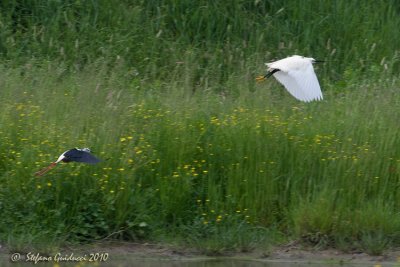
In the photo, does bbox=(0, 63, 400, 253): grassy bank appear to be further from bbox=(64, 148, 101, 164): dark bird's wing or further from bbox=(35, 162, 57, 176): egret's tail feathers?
bbox=(64, 148, 101, 164): dark bird's wing

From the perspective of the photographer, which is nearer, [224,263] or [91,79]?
[224,263]

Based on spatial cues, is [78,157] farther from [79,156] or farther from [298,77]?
[298,77]

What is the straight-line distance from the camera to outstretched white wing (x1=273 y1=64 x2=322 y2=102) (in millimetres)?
7699

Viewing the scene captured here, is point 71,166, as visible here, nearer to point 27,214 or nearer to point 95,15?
point 27,214

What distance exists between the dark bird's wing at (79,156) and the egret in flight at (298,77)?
2279mm

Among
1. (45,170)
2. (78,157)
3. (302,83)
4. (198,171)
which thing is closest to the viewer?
(78,157)

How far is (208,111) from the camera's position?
7.34 meters

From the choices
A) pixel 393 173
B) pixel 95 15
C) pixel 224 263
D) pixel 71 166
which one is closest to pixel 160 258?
pixel 224 263

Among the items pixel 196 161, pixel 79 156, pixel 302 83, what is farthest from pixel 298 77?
pixel 79 156

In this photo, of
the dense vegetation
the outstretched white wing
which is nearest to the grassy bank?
the dense vegetation

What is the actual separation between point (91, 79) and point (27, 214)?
1694 mm

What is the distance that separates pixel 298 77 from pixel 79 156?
2.53 metres

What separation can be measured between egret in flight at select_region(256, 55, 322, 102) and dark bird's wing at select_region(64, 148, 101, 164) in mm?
2279

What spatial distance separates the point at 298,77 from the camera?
790 cm
